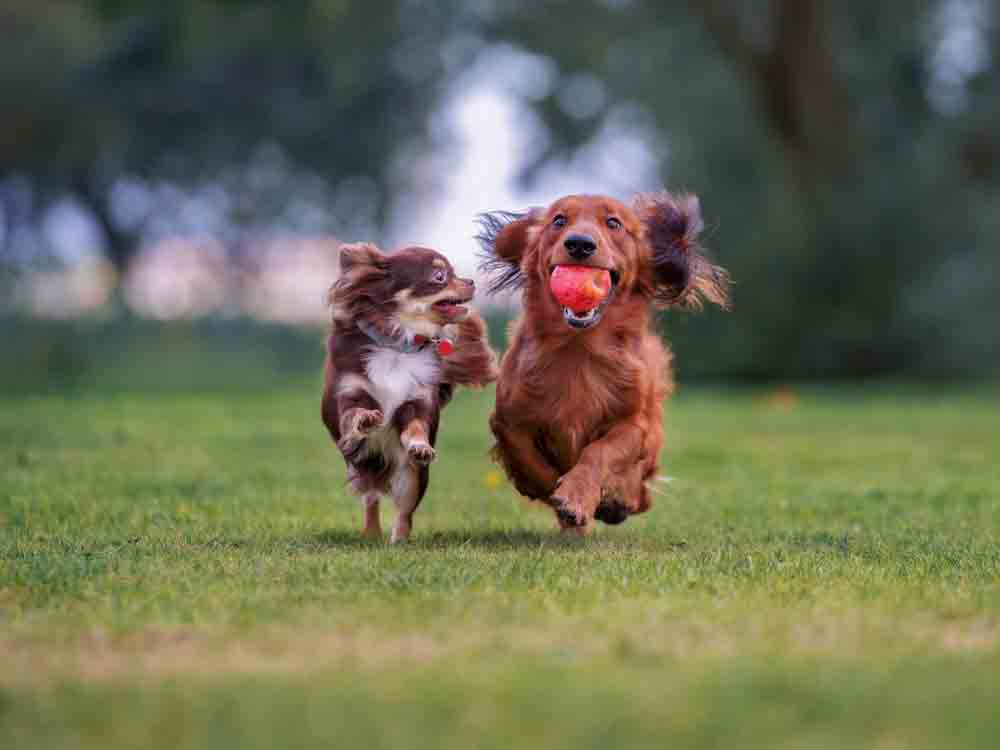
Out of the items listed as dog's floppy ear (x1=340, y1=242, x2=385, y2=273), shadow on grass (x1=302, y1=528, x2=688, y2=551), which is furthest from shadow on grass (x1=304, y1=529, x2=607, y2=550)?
dog's floppy ear (x1=340, y1=242, x2=385, y2=273)

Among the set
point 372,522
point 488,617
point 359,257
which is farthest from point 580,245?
point 488,617

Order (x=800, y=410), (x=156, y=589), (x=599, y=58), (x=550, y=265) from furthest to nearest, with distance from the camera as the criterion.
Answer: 1. (x=599, y=58)
2. (x=800, y=410)
3. (x=550, y=265)
4. (x=156, y=589)

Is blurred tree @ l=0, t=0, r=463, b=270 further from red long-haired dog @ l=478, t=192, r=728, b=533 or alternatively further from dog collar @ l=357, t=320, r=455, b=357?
dog collar @ l=357, t=320, r=455, b=357

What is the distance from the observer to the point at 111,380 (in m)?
23.5

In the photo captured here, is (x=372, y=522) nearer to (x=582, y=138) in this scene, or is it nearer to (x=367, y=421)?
(x=367, y=421)

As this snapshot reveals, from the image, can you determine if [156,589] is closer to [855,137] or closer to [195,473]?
[195,473]

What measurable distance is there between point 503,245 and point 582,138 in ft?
86.1

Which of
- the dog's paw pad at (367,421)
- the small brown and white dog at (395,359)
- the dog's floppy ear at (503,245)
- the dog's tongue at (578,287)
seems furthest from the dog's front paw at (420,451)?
the dog's floppy ear at (503,245)

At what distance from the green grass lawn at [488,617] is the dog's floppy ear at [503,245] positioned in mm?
1083

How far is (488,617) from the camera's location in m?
4.42

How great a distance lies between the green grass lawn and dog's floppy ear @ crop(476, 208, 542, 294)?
108cm

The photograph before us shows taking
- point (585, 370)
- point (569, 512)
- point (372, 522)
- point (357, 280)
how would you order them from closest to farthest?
point (569, 512)
point (357, 280)
point (585, 370)
point (372, 522)

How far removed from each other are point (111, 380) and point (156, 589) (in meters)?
19.2

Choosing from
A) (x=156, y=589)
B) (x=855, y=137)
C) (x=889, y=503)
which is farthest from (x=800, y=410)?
(x=156, y=589)
